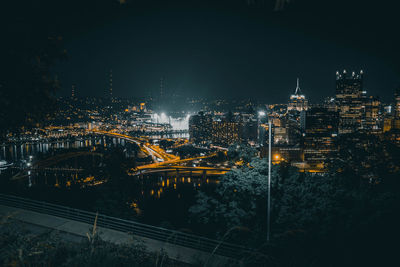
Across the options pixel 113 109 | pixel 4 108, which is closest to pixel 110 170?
pixel 4 108

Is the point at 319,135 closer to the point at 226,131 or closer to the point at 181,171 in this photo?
the point at 226,131

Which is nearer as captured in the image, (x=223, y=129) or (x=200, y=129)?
(x=200, y=129)

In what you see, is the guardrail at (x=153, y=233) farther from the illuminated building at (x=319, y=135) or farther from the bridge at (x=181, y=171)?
the illuminated building at (x=319, y=135)

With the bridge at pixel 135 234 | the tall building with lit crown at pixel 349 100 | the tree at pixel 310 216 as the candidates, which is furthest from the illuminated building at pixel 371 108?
the bridge at pixel 135 234

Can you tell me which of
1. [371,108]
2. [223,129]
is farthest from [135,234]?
[371,108]

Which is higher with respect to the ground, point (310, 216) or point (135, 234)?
point (310, 216)

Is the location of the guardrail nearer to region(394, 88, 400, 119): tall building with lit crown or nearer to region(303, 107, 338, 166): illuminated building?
region(303, 107, 338, 166): illuminated building
